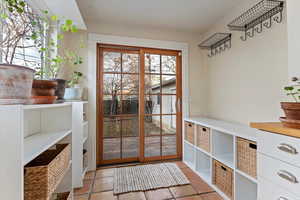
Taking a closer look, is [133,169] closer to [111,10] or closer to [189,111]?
[189,111]

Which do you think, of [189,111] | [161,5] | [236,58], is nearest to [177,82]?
[189,111]

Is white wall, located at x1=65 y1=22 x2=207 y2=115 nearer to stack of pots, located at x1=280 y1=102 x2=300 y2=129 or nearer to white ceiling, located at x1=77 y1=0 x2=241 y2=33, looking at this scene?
white ceiling, located at x1=77 y1=0 x2=241 y2=33

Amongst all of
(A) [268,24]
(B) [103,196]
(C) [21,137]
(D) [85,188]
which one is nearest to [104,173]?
(D) [85,188]

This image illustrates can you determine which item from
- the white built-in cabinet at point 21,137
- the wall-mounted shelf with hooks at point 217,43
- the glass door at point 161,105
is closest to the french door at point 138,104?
the glass door at point 161,105

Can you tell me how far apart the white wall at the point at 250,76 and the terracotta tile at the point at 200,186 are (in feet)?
3.18

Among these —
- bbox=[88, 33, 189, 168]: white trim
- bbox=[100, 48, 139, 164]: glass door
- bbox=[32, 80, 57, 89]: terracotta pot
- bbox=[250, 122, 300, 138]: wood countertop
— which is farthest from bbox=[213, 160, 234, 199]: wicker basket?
bbox=[32, 80, 57, 89]: terracotta pot

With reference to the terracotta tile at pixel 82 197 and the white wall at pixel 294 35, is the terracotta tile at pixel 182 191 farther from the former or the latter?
the white wall at pixel 294 35

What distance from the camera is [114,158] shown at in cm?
263

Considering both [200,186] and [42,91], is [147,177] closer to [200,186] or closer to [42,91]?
[200,186]

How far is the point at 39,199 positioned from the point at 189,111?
2.38m

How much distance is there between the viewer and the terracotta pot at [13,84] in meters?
0.75

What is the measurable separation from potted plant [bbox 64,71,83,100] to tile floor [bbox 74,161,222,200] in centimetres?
117

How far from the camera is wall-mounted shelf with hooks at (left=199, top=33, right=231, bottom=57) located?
2.29 meters

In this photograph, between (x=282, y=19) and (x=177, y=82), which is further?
(x=177, y=82)
